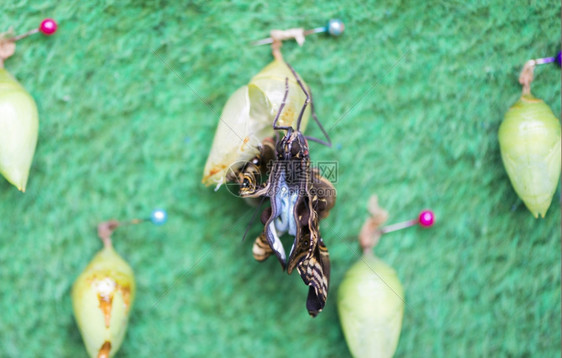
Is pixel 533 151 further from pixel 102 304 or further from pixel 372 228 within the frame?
pixel 102 304

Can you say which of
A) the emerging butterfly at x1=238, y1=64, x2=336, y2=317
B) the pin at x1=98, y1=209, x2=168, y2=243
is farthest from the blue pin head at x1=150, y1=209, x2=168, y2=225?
the emerging butterfly at x1=238, y1=64, x2=336, y2=317

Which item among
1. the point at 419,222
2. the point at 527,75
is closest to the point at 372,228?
the point at 419,222

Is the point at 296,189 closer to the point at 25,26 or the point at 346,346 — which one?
the point at 346,346

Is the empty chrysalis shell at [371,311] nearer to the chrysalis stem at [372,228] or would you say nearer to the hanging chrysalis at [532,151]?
the chrysalis stem at [372,228]

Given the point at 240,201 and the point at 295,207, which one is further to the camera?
the point at 240,201

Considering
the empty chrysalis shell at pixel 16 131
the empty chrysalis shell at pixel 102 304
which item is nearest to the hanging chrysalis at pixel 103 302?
the empty chrysalis shell at pixel 102 304
